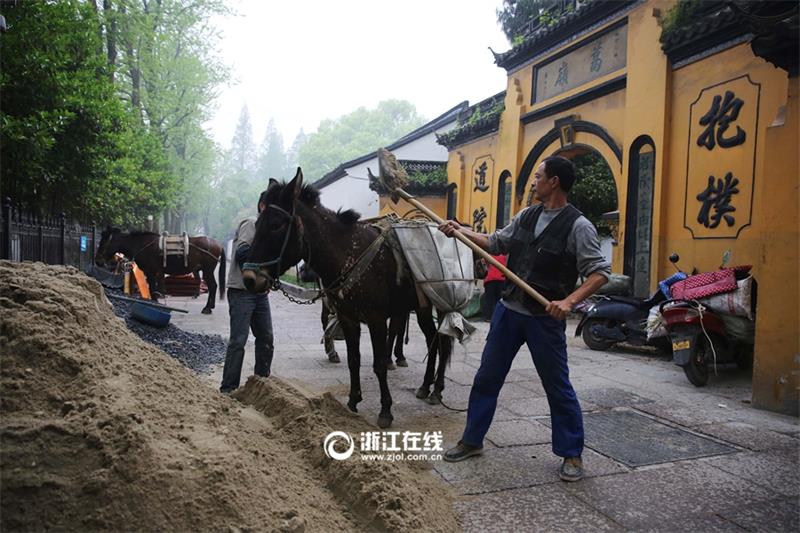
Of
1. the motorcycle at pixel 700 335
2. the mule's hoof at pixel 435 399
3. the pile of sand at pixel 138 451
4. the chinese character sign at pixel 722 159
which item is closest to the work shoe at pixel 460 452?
the pile of sand at pixel 138 451

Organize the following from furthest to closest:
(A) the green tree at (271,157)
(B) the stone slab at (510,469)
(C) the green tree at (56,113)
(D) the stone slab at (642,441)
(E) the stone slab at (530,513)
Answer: (A) the green tree at (271,157)
(C) the green tree at (56,113)
(D) the stone slab at (642,441)
(B) the stone slab at (510,469)
(E) the stone slab at (530,513)

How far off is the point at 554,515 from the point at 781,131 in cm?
430

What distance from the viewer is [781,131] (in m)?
4.65

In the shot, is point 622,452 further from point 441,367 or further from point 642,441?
point 441,367

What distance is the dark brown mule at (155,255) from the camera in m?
11.2

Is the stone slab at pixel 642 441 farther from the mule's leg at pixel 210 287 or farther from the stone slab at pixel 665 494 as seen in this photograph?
the mule's leg at pixel 210 287

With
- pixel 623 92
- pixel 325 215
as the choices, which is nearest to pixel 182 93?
pixel 623 92

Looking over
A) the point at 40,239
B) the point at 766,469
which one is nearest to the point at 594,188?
the point at 766,469

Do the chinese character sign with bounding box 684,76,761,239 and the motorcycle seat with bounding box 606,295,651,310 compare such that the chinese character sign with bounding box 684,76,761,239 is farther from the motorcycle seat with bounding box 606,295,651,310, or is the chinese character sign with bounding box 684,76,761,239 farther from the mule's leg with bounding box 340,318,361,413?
the mule's leg with bounding box 340,318,361,413

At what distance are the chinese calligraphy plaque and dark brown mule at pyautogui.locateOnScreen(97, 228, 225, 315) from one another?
8297 millimetres

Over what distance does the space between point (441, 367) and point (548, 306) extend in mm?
2135

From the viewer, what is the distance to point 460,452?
130 inches

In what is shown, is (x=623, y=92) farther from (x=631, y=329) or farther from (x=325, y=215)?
(x=325, y=215)

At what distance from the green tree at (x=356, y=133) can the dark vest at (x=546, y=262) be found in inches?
1938
